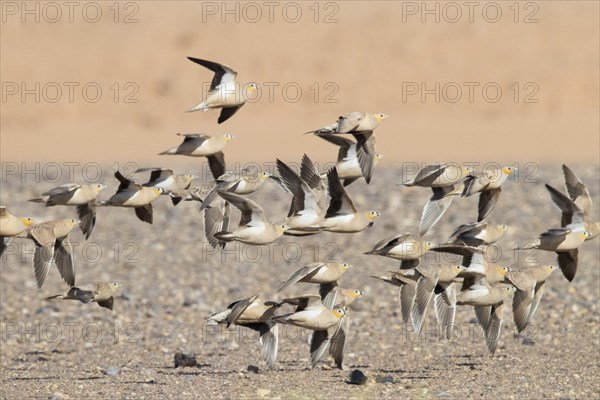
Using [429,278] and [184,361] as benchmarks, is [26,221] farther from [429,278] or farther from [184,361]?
[429,278]

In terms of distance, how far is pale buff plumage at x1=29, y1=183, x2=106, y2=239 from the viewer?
1080 cm

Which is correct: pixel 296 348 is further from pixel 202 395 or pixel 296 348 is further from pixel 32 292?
pixel 32 292

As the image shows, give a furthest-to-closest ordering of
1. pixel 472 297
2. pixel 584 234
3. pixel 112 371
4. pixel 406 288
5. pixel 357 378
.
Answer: pixel 112 371 < pixel 357 378 < pixel 472 297 < pixel 406 288 < pixel 584 234

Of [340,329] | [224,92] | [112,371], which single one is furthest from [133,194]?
[112,371]

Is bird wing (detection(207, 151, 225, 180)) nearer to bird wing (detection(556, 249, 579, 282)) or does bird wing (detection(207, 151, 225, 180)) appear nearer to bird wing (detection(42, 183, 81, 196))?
bird wing (detection(42, 183, 81, 196))

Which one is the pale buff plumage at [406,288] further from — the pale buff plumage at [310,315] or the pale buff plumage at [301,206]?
the pale buff plumage at [301,206]

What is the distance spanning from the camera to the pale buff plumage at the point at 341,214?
1080 cm

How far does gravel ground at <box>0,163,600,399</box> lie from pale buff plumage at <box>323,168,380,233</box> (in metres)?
1.48

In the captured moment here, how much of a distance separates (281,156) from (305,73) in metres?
9.91

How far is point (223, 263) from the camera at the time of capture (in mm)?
20547

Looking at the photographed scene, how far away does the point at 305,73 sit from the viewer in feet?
167

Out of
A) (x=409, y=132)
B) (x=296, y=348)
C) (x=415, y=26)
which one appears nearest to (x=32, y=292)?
(x=296, y=348)

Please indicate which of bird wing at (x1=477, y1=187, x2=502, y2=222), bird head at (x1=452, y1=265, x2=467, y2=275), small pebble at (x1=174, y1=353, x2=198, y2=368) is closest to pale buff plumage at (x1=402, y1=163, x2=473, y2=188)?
bird wing at (x1=477, y1=187, x2=502, y2=222)

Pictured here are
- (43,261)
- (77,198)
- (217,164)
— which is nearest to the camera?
(43,261)
